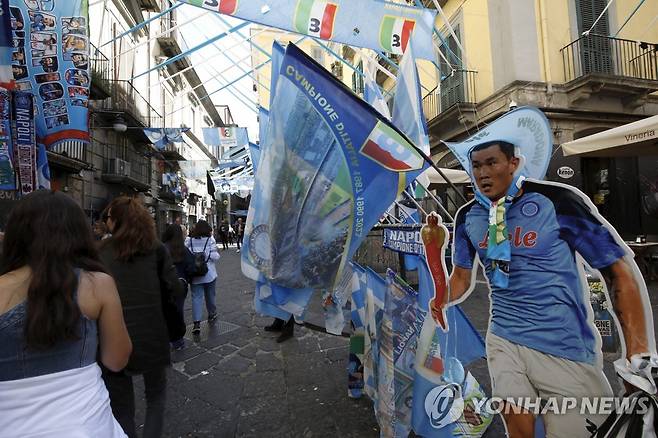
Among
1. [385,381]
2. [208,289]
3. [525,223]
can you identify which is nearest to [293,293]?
[385,381]

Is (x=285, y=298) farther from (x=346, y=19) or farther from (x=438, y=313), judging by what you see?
(x=346, y=19)

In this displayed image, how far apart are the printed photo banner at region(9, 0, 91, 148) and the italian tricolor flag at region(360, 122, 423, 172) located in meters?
4.27

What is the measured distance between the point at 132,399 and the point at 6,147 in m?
3.27

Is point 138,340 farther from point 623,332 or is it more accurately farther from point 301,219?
point 623,332

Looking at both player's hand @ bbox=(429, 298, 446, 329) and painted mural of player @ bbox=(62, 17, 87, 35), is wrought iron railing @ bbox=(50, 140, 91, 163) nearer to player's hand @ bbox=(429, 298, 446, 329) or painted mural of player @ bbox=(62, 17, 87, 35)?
painted mural of player @ bbox=(62, 17, 87, 35)

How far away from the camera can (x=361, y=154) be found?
77.2 inches

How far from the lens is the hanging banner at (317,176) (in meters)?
1.90

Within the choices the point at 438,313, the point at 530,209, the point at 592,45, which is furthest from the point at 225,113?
the point at 530,209

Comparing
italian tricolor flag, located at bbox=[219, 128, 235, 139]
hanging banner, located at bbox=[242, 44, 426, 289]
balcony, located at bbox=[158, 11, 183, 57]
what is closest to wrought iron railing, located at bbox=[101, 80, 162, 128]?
italian tricolor flag, located at bbox=[219, 128, 235, 139]

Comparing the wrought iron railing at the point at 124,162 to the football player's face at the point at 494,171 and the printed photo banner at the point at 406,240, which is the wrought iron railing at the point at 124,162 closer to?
the printed photo banner at the point at 406,240

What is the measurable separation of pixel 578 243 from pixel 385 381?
54.0 inches

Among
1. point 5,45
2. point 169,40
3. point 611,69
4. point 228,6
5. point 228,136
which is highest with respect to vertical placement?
point 169,40

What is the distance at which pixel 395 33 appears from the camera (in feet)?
17.8

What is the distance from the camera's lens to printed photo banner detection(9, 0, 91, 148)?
4312mm
